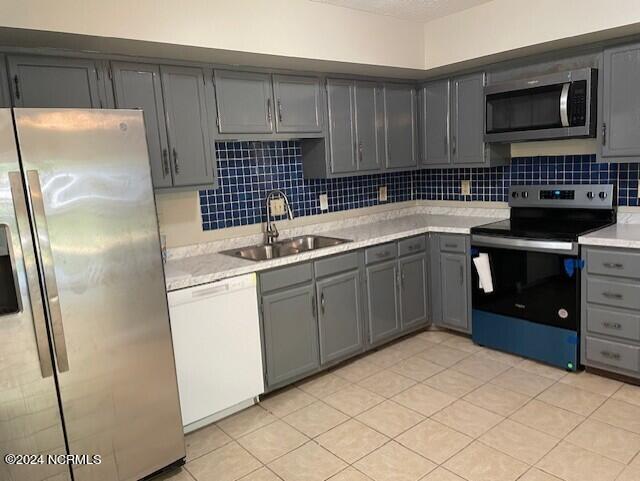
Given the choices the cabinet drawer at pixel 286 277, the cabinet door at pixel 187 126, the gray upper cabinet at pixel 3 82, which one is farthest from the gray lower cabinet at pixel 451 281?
the gray upper cabinet at pixel 3 82

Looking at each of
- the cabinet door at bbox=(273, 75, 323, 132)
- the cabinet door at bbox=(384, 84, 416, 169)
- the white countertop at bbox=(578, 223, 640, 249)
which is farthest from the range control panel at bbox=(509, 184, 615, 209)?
the cabinet door at bbox=(273, 75, 323, 132)

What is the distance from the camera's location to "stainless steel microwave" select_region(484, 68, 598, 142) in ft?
10.3

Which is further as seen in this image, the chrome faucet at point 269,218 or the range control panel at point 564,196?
the chrome faucet at point 269,218

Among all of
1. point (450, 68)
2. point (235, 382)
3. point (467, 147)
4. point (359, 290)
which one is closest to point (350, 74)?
point (450, 68)

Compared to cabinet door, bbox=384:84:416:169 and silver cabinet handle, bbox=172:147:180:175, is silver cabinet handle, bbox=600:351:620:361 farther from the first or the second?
silver cabinet handle, bbox=172:147:180:175

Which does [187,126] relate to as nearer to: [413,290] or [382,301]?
Result: [382,301]

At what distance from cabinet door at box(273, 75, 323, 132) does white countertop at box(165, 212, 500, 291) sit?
2.86 ft

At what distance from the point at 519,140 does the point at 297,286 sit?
1.92m

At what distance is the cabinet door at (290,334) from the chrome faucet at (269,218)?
0.58 meters

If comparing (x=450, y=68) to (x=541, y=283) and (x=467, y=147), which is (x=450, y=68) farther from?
(x=541, y=283)

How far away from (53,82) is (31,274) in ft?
3.47

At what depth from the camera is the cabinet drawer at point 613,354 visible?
2.90 m

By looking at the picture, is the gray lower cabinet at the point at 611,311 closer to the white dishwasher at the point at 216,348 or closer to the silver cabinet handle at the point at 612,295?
the silver cabinet handle at the point at 612,295

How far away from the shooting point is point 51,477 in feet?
6.59
